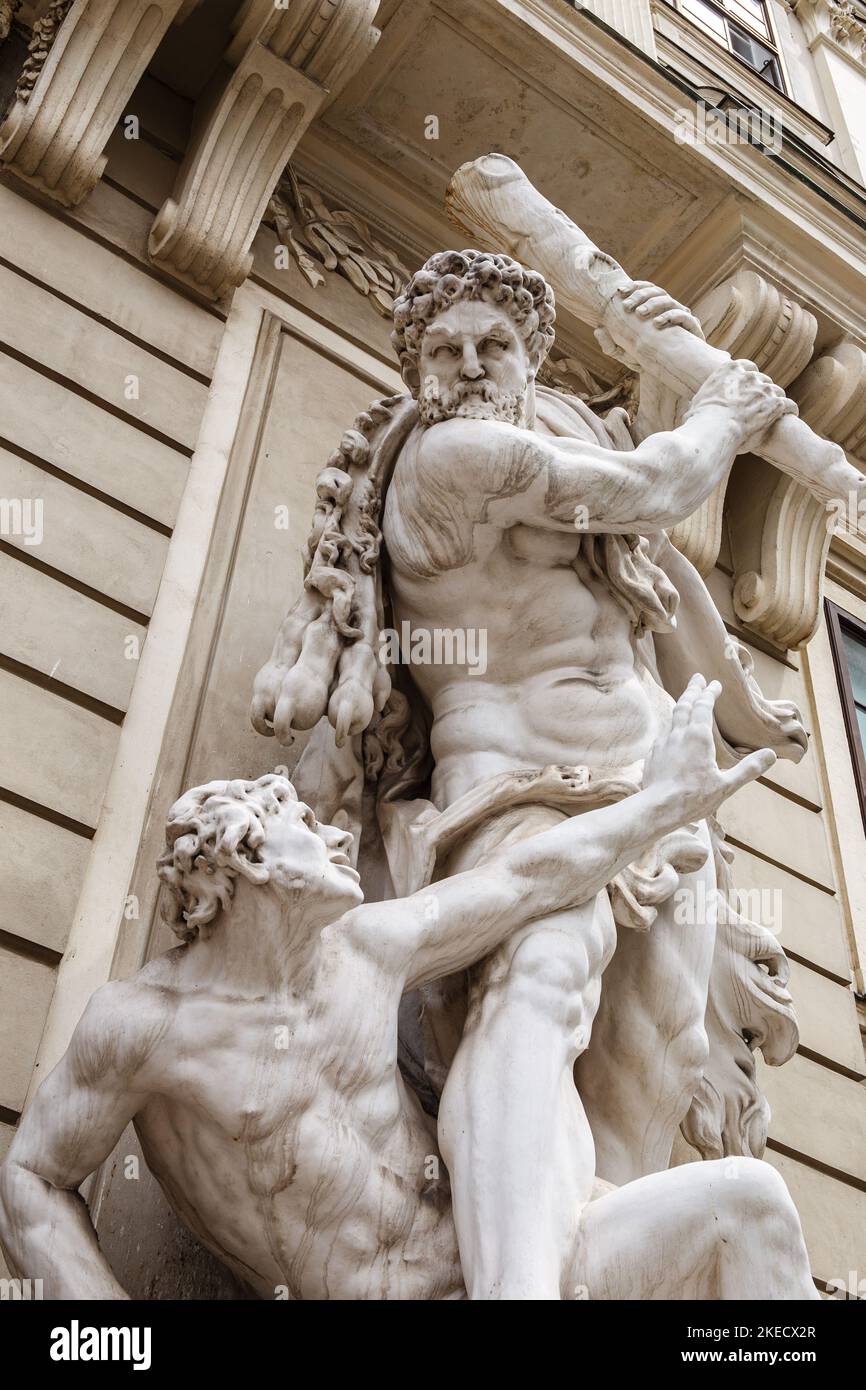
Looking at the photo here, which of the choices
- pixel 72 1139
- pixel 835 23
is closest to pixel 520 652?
pixel 72 1139

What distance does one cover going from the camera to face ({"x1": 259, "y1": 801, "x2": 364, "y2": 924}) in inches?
105

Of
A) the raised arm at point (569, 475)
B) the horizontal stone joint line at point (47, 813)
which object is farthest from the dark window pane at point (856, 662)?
the horizontal stone joint line at point (47, 813)

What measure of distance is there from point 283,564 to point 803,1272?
8.88ft

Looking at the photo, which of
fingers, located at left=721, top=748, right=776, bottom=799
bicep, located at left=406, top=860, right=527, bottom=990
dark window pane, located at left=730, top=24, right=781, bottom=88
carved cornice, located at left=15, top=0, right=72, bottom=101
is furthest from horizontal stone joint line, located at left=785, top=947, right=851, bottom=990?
dark window pane, located at left=730, top=24, right=781, bottom=88

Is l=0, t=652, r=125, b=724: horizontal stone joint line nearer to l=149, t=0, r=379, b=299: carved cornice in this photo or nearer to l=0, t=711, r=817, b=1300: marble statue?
l=0, t=711, r=817, b=1300: marble statue

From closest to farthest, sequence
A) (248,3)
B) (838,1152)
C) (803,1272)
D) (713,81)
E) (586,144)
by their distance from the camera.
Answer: (803,1272)
(838,1152)
(248,3)
(586,144)
(713,81)

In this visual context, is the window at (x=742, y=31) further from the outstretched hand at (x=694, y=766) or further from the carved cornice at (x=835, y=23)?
the outstretched hand at (x=694, y=766)

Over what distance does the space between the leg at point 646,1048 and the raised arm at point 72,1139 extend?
3.56ft

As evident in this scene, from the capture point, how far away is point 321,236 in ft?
19.3

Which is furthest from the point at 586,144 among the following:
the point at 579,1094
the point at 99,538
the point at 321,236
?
the point at 579,1094

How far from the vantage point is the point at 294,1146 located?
8.57ft

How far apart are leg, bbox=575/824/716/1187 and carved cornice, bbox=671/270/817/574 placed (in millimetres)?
3092

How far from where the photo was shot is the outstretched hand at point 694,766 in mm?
3207
